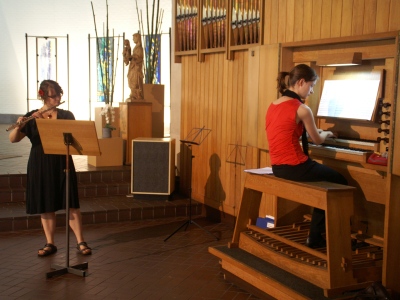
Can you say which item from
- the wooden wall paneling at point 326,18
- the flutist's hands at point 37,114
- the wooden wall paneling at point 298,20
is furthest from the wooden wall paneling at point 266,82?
the flutist's hands at point 37,114

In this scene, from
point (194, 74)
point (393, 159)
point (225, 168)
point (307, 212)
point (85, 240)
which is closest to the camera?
point (393, 159)

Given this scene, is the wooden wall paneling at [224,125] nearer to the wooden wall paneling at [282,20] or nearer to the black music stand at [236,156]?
the black music stand at [236,156]

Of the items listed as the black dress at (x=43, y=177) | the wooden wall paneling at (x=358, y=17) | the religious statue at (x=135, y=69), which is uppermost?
the wooden wall paneling at (x=358, y=17)

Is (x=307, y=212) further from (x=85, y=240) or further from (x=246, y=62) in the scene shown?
(x=85, y=240)

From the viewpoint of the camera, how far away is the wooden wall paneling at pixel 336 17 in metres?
4.83

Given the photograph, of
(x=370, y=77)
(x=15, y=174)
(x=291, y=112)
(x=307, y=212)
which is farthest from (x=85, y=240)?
(x=370, y=77)

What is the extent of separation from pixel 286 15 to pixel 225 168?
2.07 metres

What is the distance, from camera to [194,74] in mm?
7422

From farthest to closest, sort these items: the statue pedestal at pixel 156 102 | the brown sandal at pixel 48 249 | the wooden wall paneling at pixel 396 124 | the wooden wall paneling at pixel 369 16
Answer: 1. the statue pedestal at pixel 156 102
2. the brown sandal at pixel 48 249
3. the wooden wall paneling at pixel 369 16
4. the wooden wall paneling at pixel 396 124

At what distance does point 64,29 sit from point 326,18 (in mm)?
10436

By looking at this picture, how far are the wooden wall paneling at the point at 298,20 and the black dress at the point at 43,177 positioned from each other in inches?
88.7

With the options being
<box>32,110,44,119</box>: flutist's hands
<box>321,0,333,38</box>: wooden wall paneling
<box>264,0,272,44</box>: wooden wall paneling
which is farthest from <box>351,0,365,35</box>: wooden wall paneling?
<box>32,110,44,119</box>: flutist's hands

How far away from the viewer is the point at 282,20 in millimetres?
5594

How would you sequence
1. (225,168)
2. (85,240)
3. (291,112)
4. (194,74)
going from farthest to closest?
(194,74) → (225,168) → (85,240) → (291,112)
